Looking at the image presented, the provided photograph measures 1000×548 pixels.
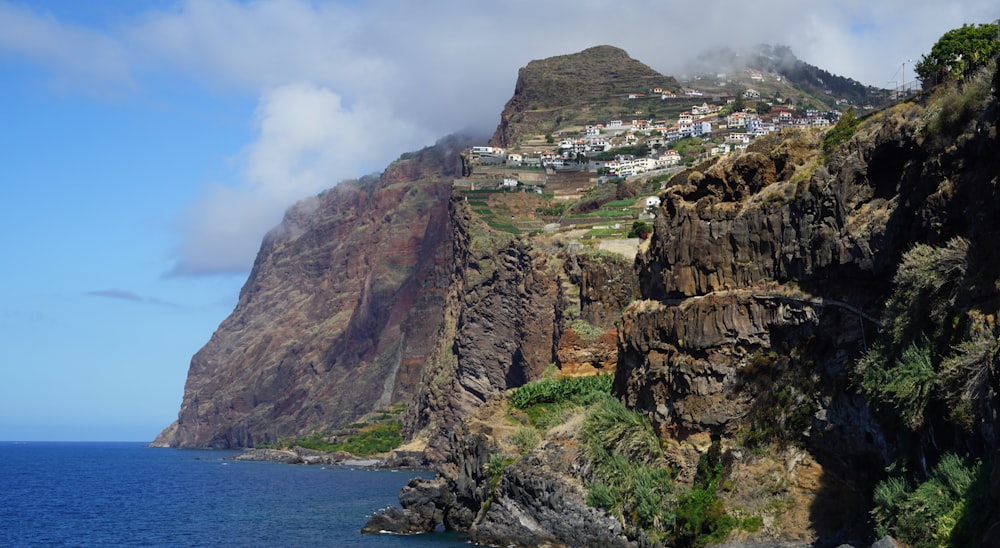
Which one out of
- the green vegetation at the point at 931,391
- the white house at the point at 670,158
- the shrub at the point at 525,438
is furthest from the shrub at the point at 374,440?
the green vegetation at the point at 931,391

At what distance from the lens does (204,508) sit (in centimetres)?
8712

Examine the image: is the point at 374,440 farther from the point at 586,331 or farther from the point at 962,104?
the point at 962,104

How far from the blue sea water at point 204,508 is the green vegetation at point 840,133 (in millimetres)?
26866

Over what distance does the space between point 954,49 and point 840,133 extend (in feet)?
22.8

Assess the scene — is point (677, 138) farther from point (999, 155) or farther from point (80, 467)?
point (999, 155)

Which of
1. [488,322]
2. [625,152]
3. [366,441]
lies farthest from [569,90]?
[488,322]

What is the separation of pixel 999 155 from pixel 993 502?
10017mm

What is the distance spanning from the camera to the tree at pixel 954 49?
42125 mm

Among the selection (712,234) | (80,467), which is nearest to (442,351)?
(80,467)

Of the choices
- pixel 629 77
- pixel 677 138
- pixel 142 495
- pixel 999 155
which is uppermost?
pixel 629 77

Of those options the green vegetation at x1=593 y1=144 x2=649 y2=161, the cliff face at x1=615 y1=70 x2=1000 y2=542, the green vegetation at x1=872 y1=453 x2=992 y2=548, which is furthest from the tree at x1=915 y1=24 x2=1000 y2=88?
the green vegetation at x1=593 y1=144 x2=649 y2=161

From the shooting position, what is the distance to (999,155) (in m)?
32.2

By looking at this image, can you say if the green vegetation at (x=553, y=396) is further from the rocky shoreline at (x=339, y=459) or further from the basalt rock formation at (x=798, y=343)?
the rocky shoreline at (x=339, y=459)

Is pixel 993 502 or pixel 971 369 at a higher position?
pixel 971 369
